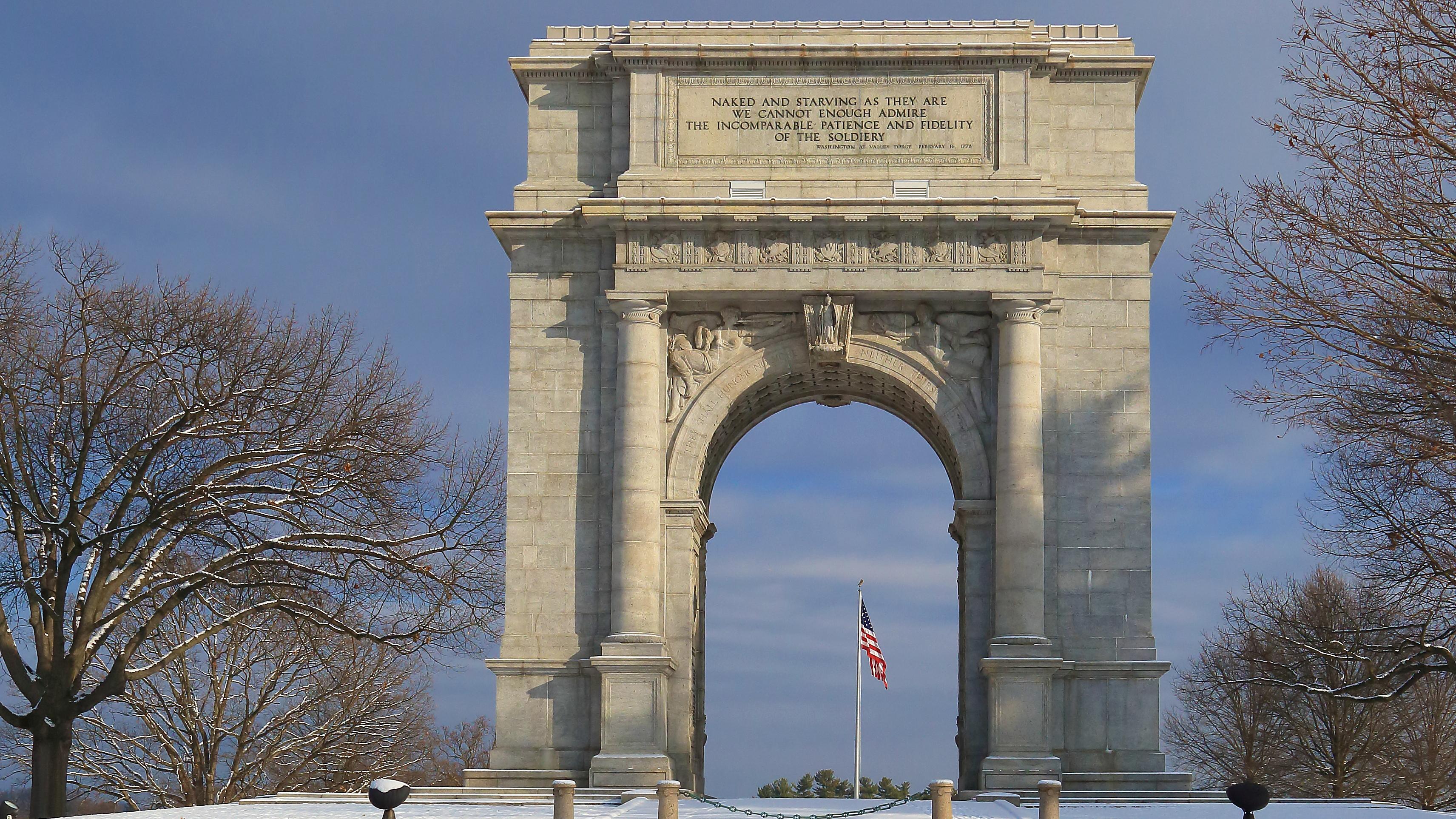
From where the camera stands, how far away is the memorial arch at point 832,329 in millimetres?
37625

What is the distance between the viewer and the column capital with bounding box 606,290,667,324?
126ft

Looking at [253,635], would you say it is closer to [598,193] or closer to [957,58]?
[598,193]

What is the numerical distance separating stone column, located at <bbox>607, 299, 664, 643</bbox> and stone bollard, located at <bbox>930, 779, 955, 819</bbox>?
13.8 m

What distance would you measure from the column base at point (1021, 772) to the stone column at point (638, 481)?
23.1 ft

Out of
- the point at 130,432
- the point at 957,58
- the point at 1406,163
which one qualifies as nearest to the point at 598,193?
the point at 957,58

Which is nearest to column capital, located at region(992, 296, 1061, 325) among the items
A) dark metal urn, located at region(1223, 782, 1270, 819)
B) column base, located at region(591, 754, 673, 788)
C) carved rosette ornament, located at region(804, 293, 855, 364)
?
carved rosette ornament, located at region(804, 293, 855, 364)

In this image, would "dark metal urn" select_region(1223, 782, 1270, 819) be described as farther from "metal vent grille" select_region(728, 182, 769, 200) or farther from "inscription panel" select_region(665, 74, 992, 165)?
"metal vent grille" select_region(728, 182, 769, 200)

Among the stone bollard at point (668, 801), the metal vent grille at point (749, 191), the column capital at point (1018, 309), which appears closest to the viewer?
the stone bollard at point (668, 801)

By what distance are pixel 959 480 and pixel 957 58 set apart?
9017 mm

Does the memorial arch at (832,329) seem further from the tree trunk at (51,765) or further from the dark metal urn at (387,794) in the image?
the dark metal urn at (387,794)

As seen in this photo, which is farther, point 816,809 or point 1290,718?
point 1290,718

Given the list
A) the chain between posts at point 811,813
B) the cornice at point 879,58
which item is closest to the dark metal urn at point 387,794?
the chain between posts at point 811,813

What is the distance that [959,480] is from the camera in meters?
40.8

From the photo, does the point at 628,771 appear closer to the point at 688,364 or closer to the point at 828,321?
the point at 688,364
